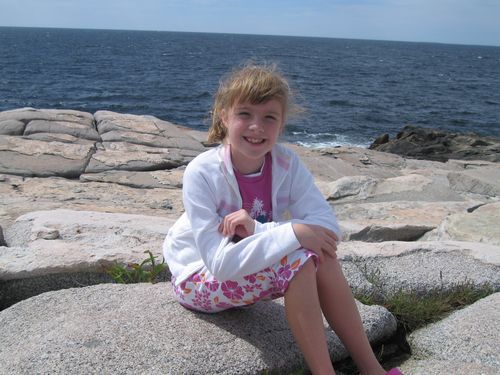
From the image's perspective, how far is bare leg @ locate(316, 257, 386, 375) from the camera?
203 cm

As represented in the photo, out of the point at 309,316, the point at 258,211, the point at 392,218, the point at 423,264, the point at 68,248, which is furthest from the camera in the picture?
the point at 392,218

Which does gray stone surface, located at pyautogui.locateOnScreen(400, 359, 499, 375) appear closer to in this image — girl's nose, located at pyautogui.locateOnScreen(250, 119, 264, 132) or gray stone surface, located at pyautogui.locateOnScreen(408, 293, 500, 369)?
gray stone surface, located at pyautogui.locateOnScreen(408, 293, 500, 369)

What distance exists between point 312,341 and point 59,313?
1.07 metres

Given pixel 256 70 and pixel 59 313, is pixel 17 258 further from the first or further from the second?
pixel 256 70

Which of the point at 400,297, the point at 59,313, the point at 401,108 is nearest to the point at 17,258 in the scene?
the point at 59,313

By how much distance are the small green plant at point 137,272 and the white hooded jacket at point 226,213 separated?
40cm

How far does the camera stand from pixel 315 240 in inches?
78.1

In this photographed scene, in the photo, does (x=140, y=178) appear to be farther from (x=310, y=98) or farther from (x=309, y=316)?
(x=310, y=98)

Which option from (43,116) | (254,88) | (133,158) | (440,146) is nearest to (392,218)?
(254,88)

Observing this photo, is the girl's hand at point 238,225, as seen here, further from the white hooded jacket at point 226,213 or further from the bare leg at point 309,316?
the bare leg at point 309,316

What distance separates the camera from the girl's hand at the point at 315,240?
6.49 ft

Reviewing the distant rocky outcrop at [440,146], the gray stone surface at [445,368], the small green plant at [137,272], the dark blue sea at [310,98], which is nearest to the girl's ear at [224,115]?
the small green plant at [137,272]

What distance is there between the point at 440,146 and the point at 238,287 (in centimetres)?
1301

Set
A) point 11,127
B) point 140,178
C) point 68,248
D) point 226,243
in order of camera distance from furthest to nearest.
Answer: point 11,127, point 140,178, point 68,248, point 226,243
